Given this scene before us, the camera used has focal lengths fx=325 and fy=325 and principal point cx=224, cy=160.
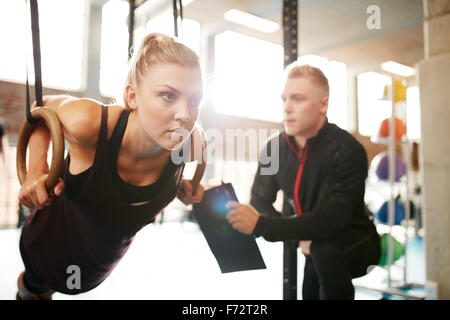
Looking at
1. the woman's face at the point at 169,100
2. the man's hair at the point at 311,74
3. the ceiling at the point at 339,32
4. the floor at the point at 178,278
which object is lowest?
the floor at the point at 178,278

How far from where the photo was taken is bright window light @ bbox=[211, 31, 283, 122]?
61 cm

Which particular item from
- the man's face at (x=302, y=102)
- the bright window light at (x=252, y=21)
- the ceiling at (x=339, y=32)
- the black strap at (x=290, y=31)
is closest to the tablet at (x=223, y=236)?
the man's face at (x=302, y=102)

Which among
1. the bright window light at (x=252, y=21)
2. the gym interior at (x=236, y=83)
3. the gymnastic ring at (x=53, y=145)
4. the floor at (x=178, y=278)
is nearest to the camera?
the gymnastic ring at (x=53, y=145)

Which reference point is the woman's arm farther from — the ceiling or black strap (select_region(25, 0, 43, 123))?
the ceiling

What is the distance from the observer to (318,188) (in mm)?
715

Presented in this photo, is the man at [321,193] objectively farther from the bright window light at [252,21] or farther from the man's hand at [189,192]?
the bright window light at [252,21]

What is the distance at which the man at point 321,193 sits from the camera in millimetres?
661

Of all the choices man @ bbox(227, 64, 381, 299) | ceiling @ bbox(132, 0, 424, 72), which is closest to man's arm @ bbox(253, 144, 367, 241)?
man @ bbox(227, 64, 381, 299)

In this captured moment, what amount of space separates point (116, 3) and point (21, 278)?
0.65 m

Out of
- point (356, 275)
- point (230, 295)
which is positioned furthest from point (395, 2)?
point (230, 295)

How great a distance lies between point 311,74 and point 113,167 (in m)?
0.43

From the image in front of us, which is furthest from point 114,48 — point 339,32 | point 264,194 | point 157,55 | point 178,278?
point 339,32

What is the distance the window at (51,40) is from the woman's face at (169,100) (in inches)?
5.3

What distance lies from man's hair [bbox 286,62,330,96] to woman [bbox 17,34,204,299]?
0.83ft
